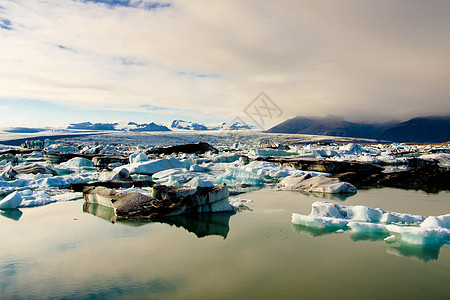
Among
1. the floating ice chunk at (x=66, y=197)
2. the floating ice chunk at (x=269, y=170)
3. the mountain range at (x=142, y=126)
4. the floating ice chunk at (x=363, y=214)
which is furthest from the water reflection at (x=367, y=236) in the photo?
the mountain range at (x=142, y=126)

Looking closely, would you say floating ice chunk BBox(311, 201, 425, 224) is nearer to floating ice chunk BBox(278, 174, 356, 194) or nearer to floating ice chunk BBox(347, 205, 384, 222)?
floating ice chunk BBox(347, 205, 384, 222)

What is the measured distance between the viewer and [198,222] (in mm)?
7254

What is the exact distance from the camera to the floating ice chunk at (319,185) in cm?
1084

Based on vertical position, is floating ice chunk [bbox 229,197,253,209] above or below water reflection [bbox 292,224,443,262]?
below

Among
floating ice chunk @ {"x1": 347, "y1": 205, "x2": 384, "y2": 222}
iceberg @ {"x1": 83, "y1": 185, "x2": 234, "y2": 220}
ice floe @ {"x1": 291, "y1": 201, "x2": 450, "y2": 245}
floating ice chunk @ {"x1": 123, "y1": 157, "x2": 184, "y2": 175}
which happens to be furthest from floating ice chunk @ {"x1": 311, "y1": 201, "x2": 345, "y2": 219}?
floating ice chunk @ {"x1": 123, "y1": 157, "x2": 184, "y2": 175}

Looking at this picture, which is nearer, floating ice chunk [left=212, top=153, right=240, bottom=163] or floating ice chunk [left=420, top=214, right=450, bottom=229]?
floating ice chunk [left=420, top=214, right=450, bottom=229]

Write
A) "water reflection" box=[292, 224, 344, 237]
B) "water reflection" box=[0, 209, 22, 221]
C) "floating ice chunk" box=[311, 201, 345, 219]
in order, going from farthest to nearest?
"water reflection" box=[0, 209, 22, 221] → "floating ice chunk" box=[311, 201, 345, 219] → "water reflection" box=[292, 224, 344, 237]

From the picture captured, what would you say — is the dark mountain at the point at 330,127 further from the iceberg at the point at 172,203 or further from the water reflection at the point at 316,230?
the water reflection at the point at 316,230

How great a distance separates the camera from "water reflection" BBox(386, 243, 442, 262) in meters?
4.97

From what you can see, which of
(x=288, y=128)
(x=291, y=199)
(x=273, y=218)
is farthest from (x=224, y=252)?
(x=288, y=128)

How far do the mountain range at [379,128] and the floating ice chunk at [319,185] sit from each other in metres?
137

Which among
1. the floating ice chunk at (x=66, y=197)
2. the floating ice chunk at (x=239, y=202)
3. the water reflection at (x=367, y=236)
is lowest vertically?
the floating ice chunk at (x=66, y=197)

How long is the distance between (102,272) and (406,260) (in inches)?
174

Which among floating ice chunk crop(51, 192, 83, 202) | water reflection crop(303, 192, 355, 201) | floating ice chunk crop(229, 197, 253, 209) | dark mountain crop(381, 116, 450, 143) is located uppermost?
dark mountain crop(381, 116, 450, 143)
